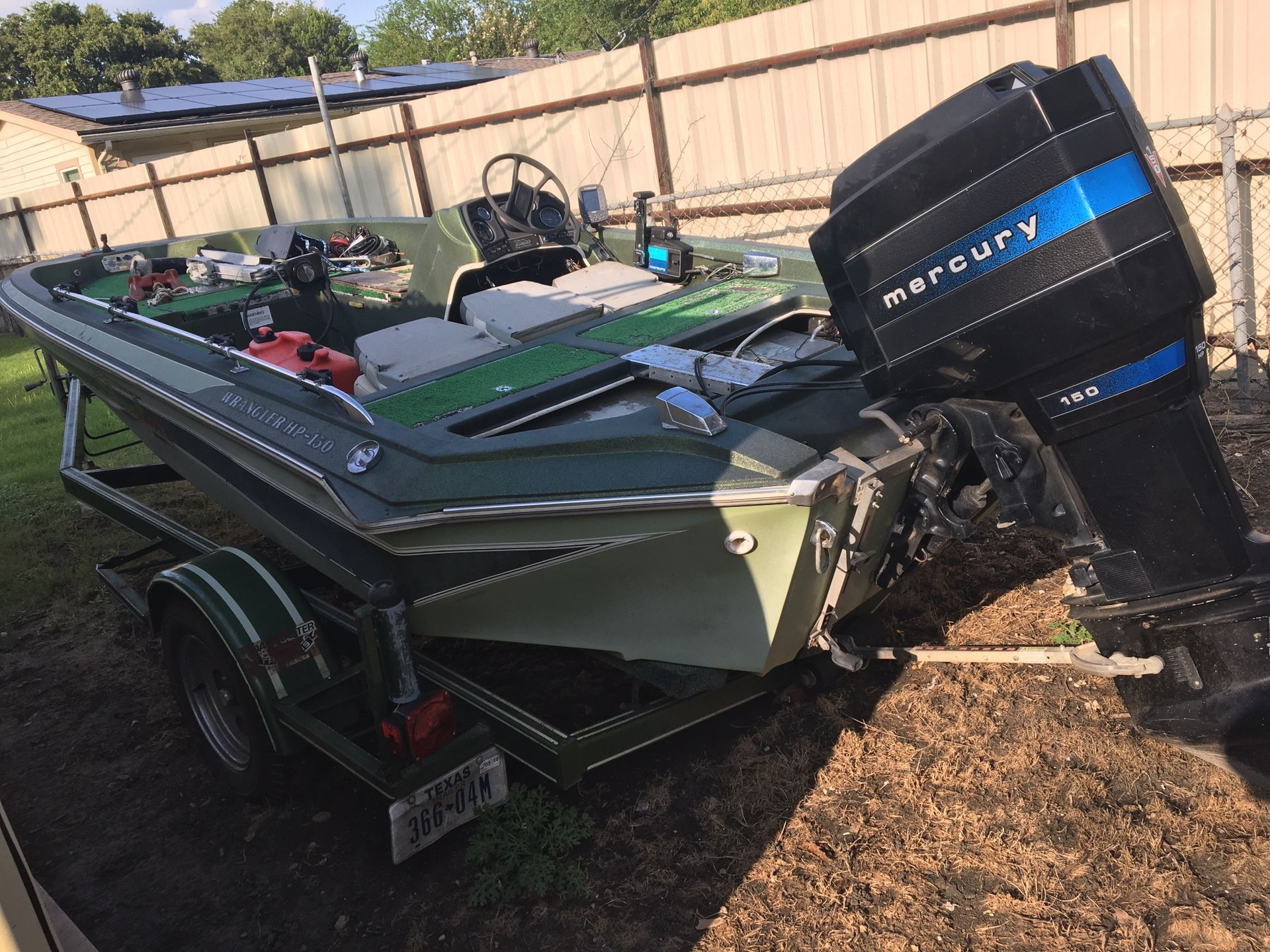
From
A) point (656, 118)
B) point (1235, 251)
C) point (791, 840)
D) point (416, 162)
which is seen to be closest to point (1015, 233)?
point (791, 840)

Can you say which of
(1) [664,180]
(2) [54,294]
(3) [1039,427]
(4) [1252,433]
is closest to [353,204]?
(1) [664,180]

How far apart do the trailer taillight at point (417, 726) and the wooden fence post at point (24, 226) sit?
18162mm

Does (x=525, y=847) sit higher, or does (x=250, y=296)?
(x=250, y=296)

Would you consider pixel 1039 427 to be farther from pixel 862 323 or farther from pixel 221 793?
pixel 221 793

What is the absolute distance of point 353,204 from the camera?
38.2 feet

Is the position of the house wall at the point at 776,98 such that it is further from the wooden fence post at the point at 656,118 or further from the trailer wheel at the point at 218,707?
the trailer wheel at the point at 218,707

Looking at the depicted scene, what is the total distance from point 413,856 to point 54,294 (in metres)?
3.91

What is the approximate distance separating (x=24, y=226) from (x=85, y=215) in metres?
2.39

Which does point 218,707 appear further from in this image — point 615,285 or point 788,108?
point 788,108

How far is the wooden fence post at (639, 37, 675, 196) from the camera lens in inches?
309

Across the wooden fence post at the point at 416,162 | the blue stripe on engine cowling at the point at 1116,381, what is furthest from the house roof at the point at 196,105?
the blue stripe on engine cowling at the point at 1116,381

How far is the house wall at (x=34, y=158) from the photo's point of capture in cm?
1938

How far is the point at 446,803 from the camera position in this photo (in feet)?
8.57

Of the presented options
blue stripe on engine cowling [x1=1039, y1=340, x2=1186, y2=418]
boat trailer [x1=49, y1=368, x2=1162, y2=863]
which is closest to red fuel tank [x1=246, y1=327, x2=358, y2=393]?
boat trailer [x1=49, y1=368, x2=1162, y2=863]
